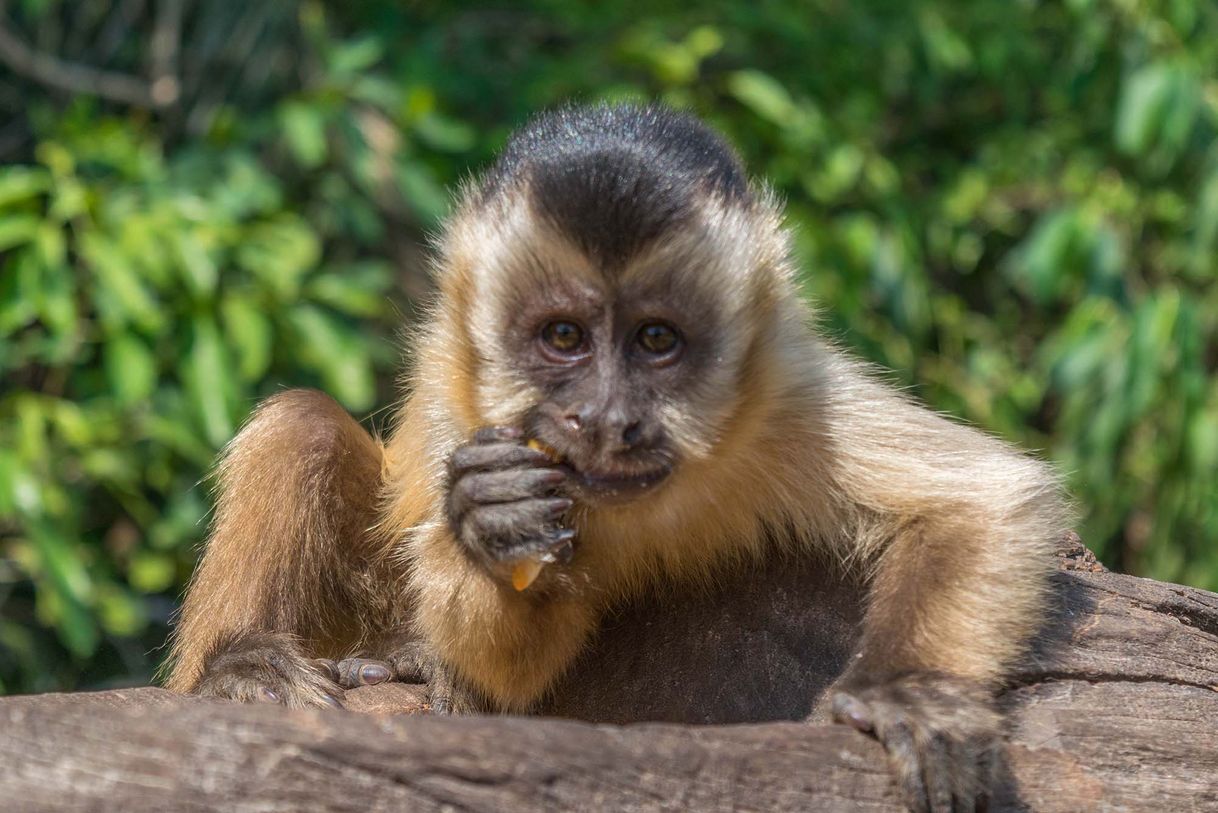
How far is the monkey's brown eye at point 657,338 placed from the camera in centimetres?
356

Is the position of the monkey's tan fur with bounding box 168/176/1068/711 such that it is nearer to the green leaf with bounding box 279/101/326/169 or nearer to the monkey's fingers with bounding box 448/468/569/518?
the monkey's fingers with bounding box 448/468/569/518

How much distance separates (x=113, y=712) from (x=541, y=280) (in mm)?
1680

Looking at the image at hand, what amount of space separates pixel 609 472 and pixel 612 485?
3 centimetres

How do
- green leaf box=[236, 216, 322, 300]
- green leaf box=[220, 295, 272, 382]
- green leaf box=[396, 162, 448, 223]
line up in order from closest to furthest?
green leaf box=[220, 295, 272, 382], green leaf box=[236, 216, 322, 300], green leaf box=[396, 162, 448, 223]

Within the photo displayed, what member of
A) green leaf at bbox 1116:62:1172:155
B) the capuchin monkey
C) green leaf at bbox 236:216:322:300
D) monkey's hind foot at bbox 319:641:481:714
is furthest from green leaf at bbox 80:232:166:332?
green leaf at bbox 1116:62:1172:155

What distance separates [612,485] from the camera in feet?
11.1

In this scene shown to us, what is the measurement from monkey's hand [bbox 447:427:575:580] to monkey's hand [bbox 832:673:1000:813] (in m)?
0.76

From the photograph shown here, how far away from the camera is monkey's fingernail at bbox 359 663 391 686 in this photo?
3.87m

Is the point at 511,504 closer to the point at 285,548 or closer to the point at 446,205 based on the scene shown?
the point at 285,548

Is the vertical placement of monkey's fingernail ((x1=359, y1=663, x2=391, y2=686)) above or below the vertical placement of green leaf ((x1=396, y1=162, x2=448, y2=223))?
below

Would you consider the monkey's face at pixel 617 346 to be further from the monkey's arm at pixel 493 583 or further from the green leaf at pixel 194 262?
the green leaf at pixel 194 262

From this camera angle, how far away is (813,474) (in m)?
3.78

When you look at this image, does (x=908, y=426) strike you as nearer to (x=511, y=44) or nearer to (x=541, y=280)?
(x=541, y=280)

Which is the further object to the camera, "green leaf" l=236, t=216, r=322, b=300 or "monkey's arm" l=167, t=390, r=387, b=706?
"green leaf" l=236, t=216, r=322, b=300
